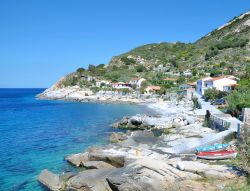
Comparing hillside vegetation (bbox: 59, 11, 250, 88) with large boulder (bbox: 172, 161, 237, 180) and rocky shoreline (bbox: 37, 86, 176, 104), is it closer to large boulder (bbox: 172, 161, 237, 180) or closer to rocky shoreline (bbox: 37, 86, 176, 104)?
rocky shoreline (bbox: 37, 86, 176, 104)

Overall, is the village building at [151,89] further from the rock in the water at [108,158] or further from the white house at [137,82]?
the rock in the water at [108,158]

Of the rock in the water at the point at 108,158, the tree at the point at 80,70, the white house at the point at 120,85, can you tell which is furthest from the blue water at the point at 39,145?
the tree at the point at 80,70

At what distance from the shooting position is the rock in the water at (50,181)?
18750mm

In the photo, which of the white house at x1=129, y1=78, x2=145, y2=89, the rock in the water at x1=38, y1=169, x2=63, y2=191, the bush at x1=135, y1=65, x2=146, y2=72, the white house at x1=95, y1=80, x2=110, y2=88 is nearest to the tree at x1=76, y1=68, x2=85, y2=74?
the white house at x1=95, y1=80, x2=110, y2=88

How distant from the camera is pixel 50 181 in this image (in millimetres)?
19250

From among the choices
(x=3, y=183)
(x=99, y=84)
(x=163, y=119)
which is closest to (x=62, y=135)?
(x=163, y=119)

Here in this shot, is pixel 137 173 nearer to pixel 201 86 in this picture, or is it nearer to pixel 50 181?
pixel 50 181

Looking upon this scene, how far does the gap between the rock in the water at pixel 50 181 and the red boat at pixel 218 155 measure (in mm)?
9220

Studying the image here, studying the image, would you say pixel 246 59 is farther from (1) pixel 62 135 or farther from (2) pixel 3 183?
(2) pixel 3 183

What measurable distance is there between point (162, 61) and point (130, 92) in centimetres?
4486

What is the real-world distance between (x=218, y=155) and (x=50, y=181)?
35.0 ft

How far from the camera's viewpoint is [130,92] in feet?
311

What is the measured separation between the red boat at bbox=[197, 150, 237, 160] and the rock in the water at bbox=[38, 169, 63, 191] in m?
9.22

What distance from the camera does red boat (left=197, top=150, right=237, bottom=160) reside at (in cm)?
1997
